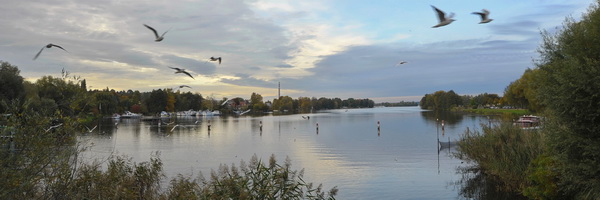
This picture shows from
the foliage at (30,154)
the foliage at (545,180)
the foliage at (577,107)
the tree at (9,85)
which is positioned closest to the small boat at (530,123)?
the foliage at (545,180)

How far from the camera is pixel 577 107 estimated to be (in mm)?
13367

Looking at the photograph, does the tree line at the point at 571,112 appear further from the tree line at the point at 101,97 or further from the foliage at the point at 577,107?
the tree line at the point at 101,97

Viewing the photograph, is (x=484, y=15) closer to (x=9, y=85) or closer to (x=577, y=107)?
(x=577, y=107)

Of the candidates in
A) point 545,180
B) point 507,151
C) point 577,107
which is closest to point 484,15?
point 577,107

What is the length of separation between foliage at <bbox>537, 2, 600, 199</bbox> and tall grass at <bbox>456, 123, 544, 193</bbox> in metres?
4.46

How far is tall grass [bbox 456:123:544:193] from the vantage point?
2011 cm

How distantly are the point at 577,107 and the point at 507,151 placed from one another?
8.66m

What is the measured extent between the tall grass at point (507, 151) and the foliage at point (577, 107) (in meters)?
4.46

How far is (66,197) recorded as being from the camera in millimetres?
9273

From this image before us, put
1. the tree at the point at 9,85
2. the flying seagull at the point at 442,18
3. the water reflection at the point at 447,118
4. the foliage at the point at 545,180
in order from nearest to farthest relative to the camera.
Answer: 1. the flying seagull at the point at 442,18
2. the foliage at the point at 545,180
3. the tree at the point at 9,85
4. the water reflection at the point at 447,118

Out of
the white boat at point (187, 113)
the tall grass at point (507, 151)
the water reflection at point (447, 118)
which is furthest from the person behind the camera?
the white boat at point (187, 113)

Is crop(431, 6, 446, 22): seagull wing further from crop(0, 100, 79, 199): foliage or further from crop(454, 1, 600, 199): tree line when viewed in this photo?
crop(0, 100, 79, 199): foliage

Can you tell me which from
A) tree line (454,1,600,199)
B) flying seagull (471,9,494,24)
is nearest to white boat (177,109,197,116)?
tree line (454,1,600,199)

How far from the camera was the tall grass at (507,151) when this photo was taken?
2011 cm
